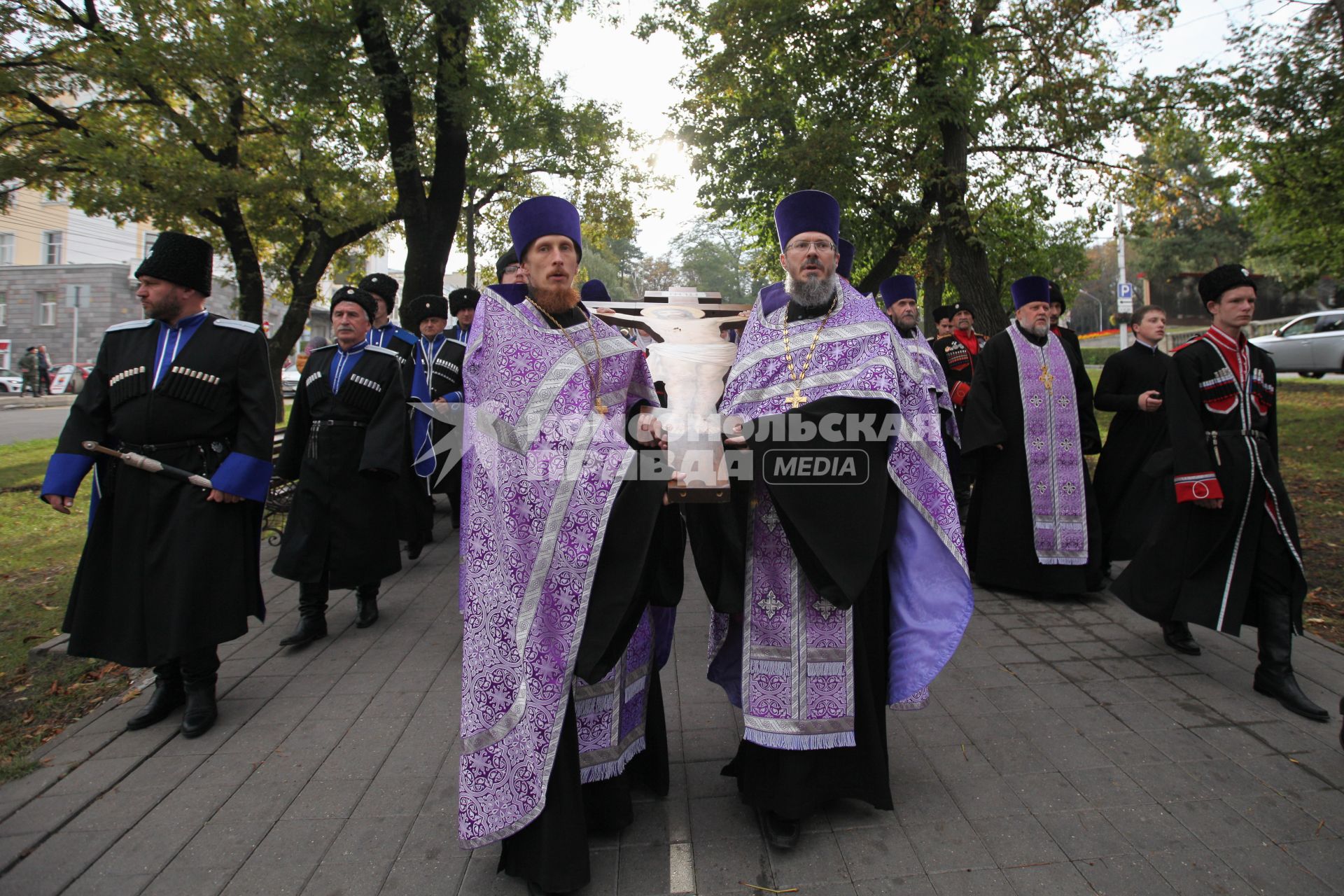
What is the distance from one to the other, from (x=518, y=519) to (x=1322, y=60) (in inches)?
450

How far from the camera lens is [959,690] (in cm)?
439

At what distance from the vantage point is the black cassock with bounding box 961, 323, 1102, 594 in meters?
6.08

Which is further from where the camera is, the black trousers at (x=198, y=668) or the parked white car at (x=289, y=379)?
the parked white car at (x=289, y=379)

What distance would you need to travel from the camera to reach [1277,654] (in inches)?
164

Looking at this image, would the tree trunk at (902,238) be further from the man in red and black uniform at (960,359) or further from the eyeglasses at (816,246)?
the eyeglasses at (816,246)

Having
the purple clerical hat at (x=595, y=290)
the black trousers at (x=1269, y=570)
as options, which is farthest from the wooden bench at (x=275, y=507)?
the black trousers at (x=1269, y=570)

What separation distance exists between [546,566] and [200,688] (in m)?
2.61

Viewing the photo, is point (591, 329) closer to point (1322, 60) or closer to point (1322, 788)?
point (1322, 788)

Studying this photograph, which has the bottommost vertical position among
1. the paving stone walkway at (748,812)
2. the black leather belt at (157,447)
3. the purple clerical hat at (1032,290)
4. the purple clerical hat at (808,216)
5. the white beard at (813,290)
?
the paving stone walkway at (748,812)

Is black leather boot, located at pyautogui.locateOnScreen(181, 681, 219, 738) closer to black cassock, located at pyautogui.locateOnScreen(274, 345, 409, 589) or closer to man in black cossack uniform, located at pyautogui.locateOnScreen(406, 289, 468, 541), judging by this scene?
black cassock, located at pyautogui.locateOnScreen(274, 345, 409, 589)

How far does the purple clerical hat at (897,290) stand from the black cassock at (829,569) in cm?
455

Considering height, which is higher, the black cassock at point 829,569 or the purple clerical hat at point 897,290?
the purple clerical hat at point 897,290

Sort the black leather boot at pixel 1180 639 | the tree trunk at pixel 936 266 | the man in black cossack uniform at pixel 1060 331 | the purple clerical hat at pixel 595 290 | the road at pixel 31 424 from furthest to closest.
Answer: the road at pixel 31 424, the tree trunk at pixel 936 266, the purple clerical hat at pixel 595 290, the man in black cossack uniform at pixel 1060 331, the black leather boot at pixel 1180 639

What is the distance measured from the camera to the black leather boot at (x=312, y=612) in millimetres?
5410
